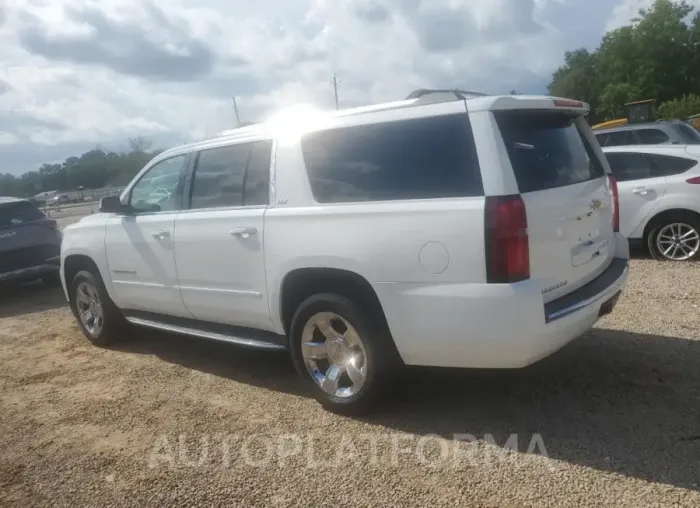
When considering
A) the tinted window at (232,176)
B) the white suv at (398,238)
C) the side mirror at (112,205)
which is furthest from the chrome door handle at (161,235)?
the side mirror at (112,205)

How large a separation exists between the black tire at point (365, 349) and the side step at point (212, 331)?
0.31 m

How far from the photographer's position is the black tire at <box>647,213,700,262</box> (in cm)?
747

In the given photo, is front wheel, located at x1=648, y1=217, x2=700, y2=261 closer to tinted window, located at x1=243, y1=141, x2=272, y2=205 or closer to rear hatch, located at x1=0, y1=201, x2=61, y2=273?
tinted window, located at x1=243, y1=141, x2=272, y2=205

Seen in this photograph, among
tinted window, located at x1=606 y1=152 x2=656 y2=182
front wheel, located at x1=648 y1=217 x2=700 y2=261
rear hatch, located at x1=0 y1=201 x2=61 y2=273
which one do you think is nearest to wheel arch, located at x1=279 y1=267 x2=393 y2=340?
tinted window, located at x1=606 y1=152 x2=656 y2=182

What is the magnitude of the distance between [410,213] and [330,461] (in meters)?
1.45

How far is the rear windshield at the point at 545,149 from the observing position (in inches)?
133

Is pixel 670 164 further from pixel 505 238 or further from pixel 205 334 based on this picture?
pixel 205 334

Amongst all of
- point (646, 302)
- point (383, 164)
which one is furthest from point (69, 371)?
point (646, 302)

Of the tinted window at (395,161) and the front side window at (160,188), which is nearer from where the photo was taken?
the tinted window at (395,161)

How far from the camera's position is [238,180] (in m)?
4.50

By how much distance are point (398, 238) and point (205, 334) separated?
2.01 m

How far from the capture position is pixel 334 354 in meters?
3.98

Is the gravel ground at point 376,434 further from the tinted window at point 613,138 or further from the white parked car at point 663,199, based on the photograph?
the tinted window at point 613,138

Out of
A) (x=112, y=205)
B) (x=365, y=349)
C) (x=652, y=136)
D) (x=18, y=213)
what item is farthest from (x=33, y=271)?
(x=652, y=136)
